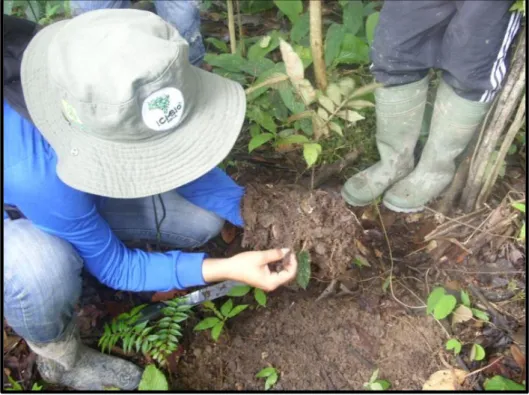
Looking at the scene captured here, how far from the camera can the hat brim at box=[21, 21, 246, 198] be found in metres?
1.34

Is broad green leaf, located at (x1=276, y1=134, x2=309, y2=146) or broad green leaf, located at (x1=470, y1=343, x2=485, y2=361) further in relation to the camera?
broad green leaf, located at (x1=276, y1=134, x2=309, y2=146)

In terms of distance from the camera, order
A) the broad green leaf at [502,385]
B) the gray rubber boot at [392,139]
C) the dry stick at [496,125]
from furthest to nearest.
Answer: the gray rubber boot at [392,139] → the dry stick at [496,125] → the broad green leaf at [502,385]

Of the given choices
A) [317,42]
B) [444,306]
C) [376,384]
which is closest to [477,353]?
[444,306]

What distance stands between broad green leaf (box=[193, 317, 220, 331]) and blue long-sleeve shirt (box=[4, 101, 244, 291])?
30cm

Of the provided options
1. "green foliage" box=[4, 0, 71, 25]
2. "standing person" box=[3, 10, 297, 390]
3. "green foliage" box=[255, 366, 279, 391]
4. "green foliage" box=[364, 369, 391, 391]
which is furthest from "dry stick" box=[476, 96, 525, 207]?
"green foliage" box=[4, 0, 71, 25]

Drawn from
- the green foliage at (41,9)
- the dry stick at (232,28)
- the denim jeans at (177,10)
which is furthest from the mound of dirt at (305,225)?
the green foliage at (41,9)

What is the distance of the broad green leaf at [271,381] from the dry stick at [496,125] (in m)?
0.98

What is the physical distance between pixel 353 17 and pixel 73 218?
1577 mm

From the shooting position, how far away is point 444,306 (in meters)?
1.83

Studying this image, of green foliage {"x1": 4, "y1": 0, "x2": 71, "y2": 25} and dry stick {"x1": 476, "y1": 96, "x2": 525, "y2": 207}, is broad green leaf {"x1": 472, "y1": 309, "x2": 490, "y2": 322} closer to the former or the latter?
dry stick {"x1": 476, "y1": 96, "x2": 525, "y2": 207}

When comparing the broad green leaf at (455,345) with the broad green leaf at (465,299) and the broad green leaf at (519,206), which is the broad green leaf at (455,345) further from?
the broad green leaf at (519,206)

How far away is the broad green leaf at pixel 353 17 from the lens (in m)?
2.48

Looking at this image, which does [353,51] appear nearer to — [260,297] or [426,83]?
[426,83]

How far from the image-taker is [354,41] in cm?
239
